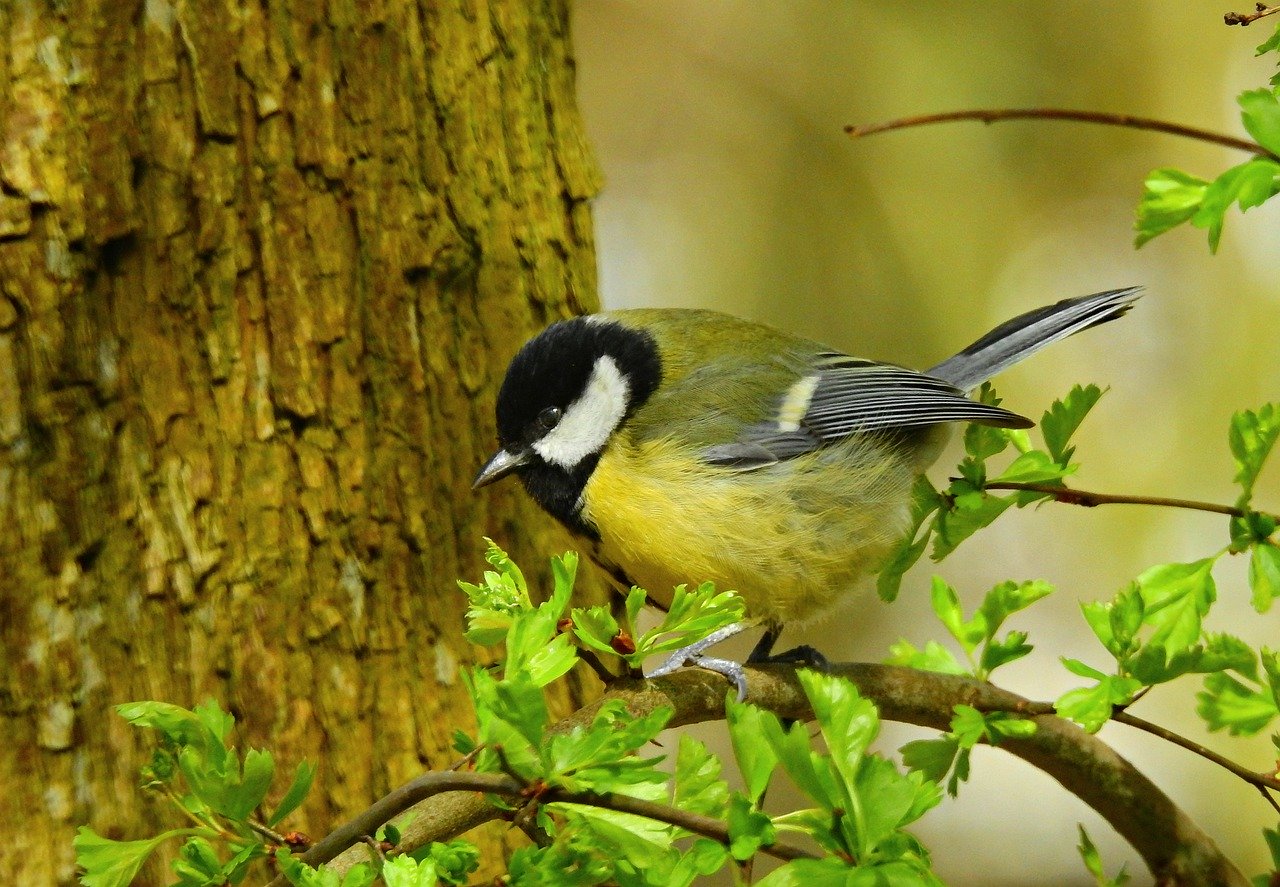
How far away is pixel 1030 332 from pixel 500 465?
3.60 feet

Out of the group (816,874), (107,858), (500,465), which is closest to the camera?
(816,874)

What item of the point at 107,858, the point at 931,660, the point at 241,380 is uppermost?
the point at 241,380

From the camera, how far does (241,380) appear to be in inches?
71.2

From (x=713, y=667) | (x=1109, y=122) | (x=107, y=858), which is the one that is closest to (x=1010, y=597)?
(x=713, y=667)

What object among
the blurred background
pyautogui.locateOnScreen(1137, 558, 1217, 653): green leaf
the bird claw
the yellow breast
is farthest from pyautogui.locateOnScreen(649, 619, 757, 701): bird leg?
the blurred background

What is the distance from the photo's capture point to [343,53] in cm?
191

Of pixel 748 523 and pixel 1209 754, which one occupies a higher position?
pixel 748 523

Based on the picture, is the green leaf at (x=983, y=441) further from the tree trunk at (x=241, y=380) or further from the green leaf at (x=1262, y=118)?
the tree trunk at (x=241, y=380)

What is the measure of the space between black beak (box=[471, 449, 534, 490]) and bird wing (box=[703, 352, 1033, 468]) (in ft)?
1.06

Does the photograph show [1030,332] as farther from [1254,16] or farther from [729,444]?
[1254,16]

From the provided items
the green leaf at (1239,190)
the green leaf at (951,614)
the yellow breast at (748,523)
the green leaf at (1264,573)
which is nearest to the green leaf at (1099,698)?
the green leaf at (1264,573)

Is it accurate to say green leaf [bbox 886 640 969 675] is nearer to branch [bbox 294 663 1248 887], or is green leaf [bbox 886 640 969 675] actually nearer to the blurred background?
branch [bbox 294 663 1248 887]

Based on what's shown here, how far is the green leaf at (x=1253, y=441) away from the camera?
1.19 meters

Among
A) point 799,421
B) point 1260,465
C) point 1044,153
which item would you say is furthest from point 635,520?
point 1044,153
